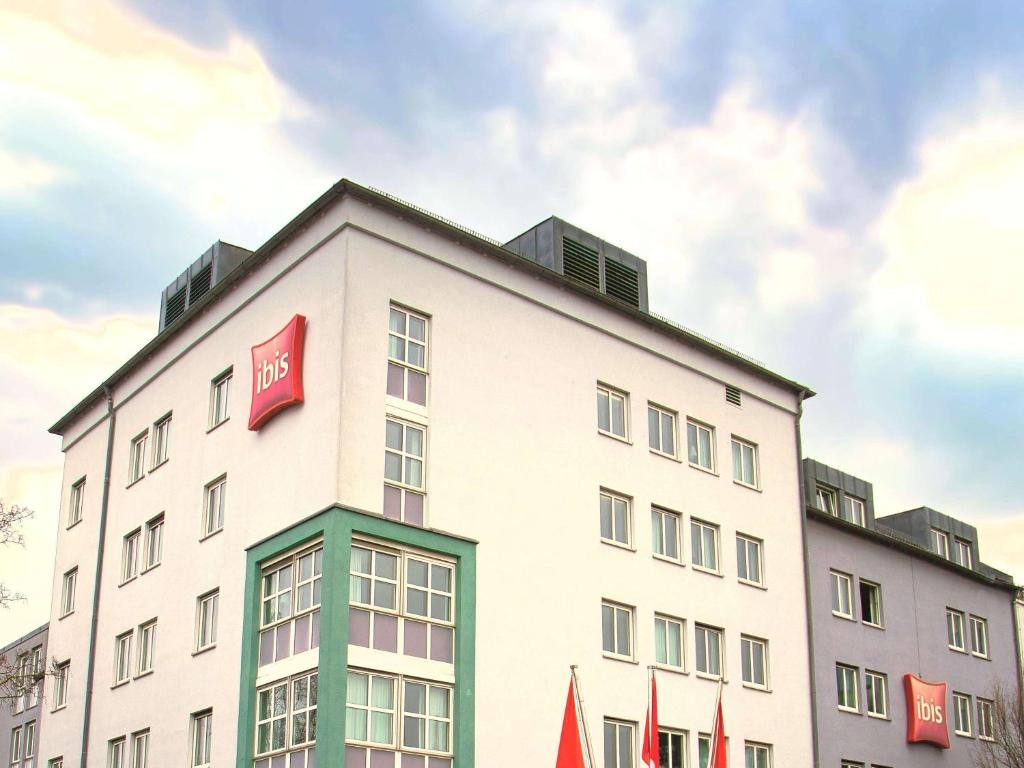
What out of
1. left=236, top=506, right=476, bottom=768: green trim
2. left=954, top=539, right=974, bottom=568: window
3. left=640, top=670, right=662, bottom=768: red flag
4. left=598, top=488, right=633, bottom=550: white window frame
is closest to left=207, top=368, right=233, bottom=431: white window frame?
left=236, top=506, right=476, bottom=768: green trim

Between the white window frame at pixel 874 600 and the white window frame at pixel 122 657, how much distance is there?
22.3m

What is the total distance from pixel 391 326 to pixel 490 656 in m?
7.82

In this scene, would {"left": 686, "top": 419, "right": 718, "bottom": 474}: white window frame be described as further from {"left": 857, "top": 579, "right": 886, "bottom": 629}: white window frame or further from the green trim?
the green trim

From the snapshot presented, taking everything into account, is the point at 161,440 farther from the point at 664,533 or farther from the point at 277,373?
the point at 664,533

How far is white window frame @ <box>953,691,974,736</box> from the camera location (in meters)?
46.1

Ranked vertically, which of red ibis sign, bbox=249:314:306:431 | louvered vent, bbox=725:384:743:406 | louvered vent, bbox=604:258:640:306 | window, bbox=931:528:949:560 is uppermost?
louvered vent, bbox=604:258:640:306

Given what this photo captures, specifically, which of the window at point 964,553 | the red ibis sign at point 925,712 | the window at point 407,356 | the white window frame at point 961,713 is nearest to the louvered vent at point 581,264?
the window at point 407,356

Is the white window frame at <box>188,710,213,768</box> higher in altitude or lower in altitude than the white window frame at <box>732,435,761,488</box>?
lower

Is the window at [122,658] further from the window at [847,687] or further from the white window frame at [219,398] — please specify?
the window at [847,687]

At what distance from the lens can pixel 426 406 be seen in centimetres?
3150

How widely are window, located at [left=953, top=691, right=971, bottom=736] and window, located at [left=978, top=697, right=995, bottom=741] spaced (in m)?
0.59

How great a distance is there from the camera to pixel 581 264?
124ft

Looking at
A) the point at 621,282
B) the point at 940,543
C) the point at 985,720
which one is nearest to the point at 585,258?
the point at 621,282

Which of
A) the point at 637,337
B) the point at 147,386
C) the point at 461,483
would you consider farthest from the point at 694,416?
the point at 147,386
